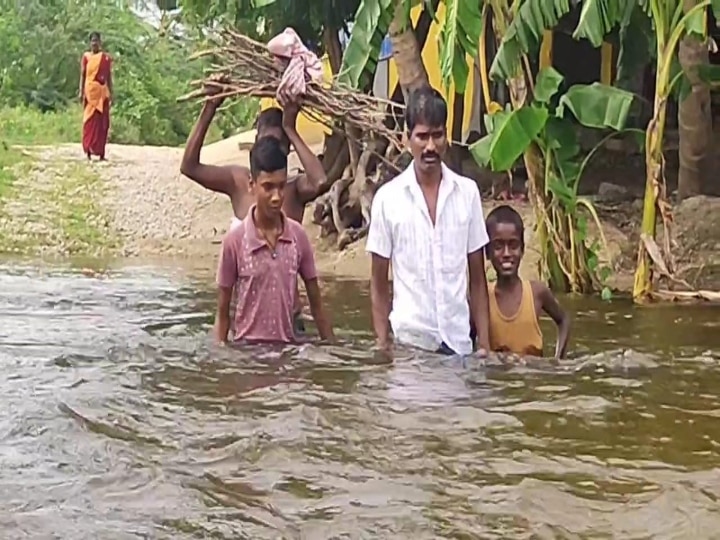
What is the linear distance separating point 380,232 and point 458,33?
14.3 ft

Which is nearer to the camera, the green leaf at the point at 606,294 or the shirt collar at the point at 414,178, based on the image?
the shirt collar at the point at 414,178

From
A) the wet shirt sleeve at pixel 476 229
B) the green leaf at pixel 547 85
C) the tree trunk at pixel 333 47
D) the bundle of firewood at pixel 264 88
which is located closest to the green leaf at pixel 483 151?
the green leaf at pixel 547 85

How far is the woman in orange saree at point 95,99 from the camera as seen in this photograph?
20.2 meters

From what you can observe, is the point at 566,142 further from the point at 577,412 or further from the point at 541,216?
the point at 577,412

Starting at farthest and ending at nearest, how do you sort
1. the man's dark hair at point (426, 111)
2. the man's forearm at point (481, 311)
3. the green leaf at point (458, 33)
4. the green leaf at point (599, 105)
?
the green leaf at point (599, 105) → the green leaf at point (458, 33) → the man's forearm at point (481, 311) → the man's dark hair at point (426, 111)

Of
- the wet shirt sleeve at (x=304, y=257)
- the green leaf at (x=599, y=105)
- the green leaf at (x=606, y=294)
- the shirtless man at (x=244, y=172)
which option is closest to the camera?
the wet shirt sleeve at (x=304, y=257)

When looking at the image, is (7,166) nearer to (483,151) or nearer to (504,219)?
(483,151)

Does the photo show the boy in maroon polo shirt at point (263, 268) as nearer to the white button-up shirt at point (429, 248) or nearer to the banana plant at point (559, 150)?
the white button-up shirt at point (429, 248)

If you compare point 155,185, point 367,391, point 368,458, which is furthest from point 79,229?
point 368,458

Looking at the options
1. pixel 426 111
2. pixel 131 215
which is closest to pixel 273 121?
pixel 426 111

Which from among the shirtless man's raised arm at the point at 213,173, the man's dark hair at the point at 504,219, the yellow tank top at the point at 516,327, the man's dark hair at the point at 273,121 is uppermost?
the man's dark hair at the point at 273,121

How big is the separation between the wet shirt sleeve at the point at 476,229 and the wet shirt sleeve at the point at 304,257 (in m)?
0.94

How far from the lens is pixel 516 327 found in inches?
260

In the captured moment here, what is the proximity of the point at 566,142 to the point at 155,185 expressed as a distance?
9.80 m
